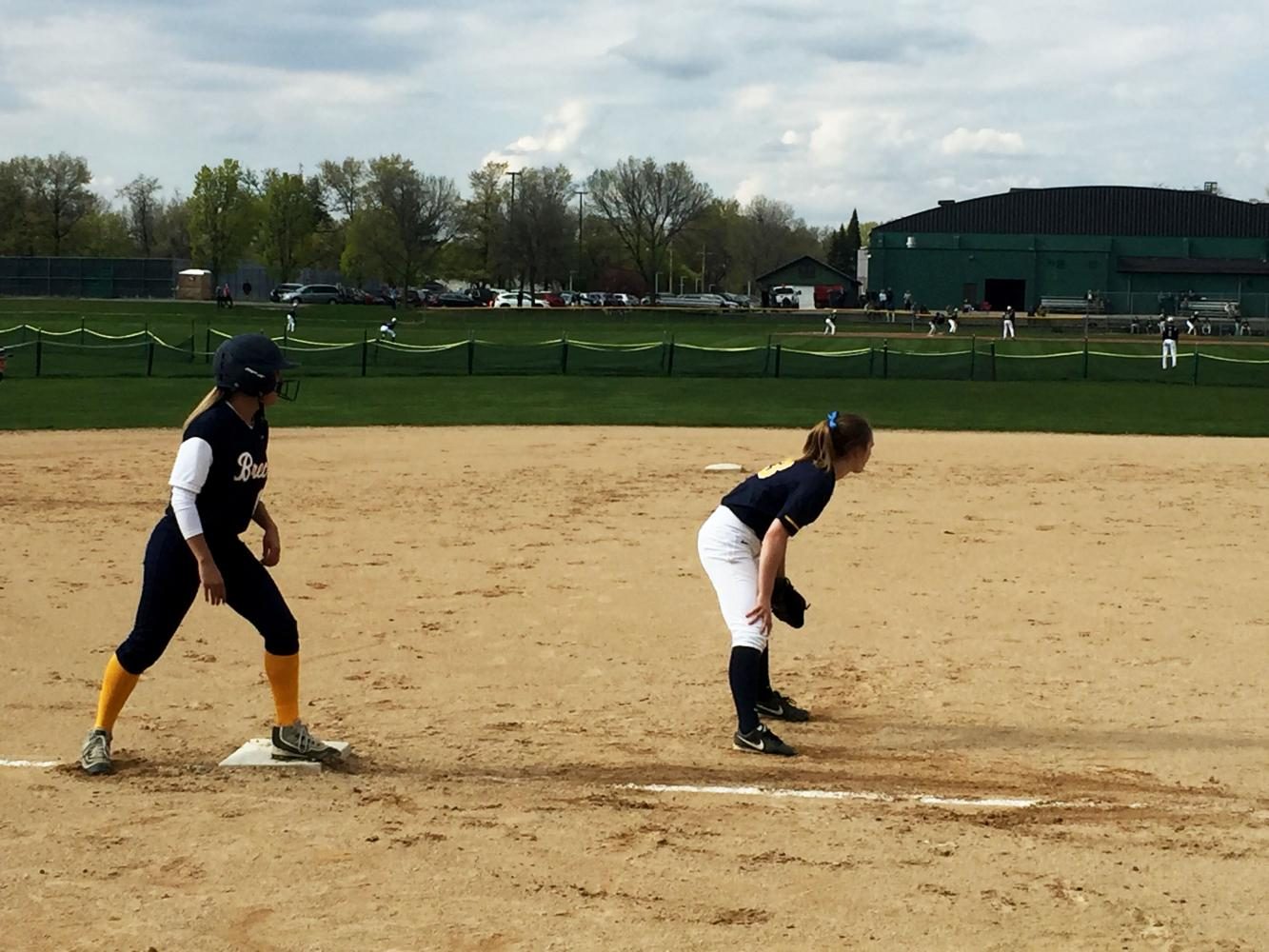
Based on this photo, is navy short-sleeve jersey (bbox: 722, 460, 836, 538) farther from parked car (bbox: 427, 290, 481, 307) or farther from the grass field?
parked car (bbox: 427, 290, 481, 307)

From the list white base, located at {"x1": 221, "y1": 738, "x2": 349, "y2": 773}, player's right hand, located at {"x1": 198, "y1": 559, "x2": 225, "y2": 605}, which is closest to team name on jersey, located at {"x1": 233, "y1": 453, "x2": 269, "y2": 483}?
player's right hand, located at {"x1": 198, "y1": 559, "x2": 225, "y2": 605}

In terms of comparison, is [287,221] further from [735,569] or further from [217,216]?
[735,569]

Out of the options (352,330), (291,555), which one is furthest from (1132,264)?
(291,555)

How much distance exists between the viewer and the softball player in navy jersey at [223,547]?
5992 millimetres

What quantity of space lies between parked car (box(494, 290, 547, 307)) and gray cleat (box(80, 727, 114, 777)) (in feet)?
221

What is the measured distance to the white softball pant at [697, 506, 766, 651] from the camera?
668 centimetres

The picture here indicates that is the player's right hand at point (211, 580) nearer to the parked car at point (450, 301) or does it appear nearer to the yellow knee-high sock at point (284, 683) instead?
the yellow knee-high sock at point (284, 683)

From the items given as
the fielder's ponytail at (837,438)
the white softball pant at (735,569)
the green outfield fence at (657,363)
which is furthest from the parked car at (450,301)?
the fielder's ponytail at (837,438)

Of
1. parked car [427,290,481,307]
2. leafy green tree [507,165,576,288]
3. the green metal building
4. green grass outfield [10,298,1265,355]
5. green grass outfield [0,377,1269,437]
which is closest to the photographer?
green grass outfield [0,377,1269,437]

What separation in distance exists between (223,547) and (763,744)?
8.47 feet

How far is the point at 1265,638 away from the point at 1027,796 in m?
3.85

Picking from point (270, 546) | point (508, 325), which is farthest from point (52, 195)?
point (270, 546)

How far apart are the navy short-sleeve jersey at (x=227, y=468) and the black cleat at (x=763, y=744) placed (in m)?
2.47

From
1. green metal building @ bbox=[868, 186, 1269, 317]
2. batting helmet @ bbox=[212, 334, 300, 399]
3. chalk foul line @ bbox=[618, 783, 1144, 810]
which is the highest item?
green metal building @ bbox=[868, 186, 1269, 317]
